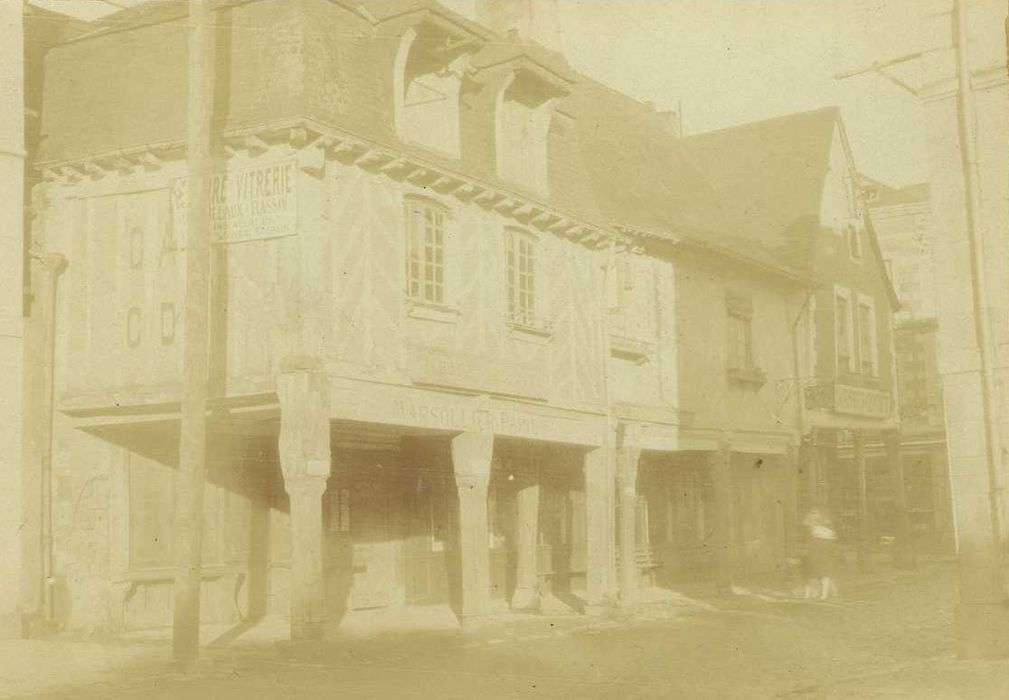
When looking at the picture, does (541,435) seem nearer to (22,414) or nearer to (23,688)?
(22,414)

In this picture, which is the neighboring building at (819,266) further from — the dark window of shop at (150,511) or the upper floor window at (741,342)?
the dark window of shop at (150,511)

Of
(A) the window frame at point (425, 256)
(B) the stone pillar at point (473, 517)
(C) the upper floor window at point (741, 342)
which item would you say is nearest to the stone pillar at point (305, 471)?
(A) the window frame at point (425, 256)

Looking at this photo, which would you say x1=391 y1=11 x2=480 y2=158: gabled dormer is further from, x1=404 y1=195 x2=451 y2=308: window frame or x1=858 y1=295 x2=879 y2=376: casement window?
x1=858 y1=295 x2=879 y2=376: casement window

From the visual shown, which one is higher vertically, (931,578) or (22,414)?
(22,414)

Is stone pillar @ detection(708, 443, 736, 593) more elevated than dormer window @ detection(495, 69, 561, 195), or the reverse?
dormer window @ detection(495, 69, 561, 195)

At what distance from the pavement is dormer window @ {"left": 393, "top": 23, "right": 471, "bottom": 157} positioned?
6.49 meters

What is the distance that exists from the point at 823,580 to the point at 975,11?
448 inches

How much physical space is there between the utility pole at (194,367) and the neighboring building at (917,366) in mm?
26778

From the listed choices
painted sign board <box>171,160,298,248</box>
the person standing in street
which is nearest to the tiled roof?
painted sign board <box>171,160,298,248</box>

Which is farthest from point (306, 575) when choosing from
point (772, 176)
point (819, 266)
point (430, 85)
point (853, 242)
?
point (853, 242)

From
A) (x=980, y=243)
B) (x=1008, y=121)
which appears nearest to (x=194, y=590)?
(x=980, y=243)

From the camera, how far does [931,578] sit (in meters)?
26.5

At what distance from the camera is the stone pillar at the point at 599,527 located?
19.8 m

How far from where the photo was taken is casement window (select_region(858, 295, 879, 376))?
30.2 m
